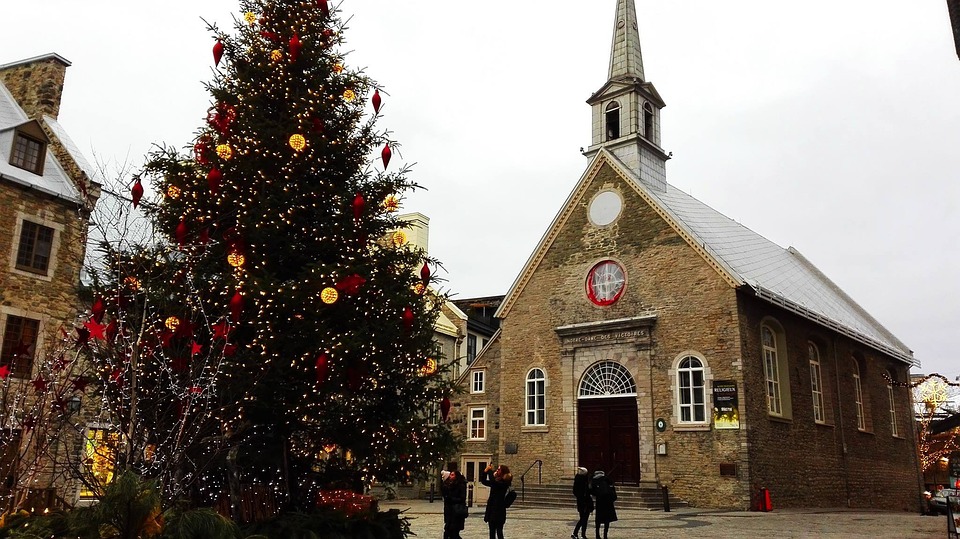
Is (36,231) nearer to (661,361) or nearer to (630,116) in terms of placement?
(661,361)

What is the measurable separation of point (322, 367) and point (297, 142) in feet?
11.2

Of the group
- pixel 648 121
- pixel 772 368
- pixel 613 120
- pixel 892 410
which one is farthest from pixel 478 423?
pixel 892 410

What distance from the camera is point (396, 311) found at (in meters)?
10.6

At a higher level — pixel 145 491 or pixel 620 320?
pixel 620 320

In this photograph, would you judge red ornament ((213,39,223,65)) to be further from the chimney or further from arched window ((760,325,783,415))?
arched window ((760,325,783,415))

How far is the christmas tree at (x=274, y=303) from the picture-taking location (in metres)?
9.67

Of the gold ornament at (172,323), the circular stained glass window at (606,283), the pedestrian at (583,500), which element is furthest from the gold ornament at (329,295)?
the circular stained glass window at (606,283)

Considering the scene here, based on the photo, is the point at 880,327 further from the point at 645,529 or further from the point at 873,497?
the point at 645,529

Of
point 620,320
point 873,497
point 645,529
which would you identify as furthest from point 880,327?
point 645,529

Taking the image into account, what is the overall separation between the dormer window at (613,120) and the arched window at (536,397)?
372 inches

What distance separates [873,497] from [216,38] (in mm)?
27630

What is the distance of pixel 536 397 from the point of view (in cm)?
2655

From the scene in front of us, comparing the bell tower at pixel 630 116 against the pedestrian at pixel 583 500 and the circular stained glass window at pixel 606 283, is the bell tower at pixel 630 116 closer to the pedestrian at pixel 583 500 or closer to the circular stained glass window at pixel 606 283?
the circular stained glass window at pixel 606 283

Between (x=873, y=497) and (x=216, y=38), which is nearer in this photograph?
(x=216, y=38)
